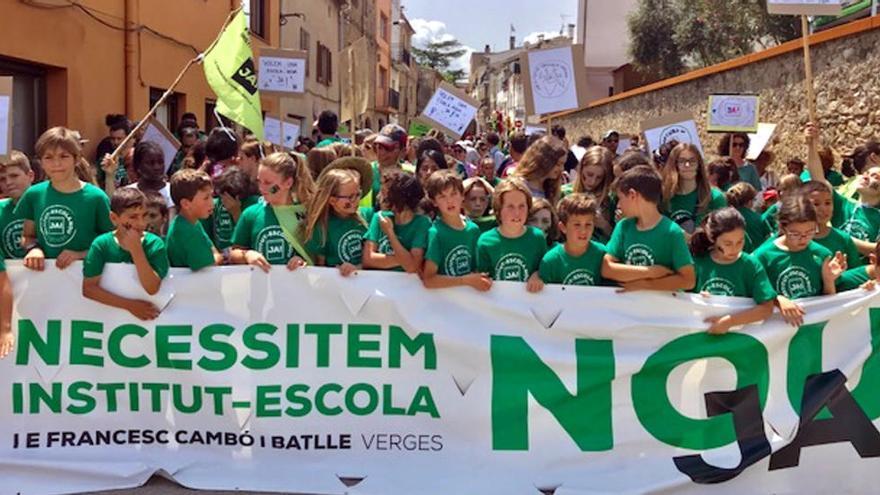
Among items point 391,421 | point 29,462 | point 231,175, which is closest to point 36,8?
point 231,175

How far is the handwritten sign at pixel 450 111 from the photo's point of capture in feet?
28.5

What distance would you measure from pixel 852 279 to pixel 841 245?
232mm

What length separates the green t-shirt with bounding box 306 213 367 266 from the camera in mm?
4621

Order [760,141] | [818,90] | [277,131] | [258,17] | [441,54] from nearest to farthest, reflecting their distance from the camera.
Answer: [760,141]
[277,131]
[818,90]
[258,17]
[441,54]

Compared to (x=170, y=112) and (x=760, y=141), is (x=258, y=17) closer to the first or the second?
(x=170, y=112)

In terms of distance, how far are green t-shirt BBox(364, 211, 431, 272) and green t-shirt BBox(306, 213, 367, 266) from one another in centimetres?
9

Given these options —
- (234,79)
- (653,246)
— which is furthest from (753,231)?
(234,79)

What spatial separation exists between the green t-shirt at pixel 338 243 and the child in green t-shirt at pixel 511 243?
0.65m

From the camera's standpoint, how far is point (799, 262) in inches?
169

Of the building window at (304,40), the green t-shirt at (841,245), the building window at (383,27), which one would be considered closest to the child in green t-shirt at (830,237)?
the green t-shirt at (841,245)

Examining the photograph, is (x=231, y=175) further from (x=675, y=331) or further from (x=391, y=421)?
(x=675, y=331)

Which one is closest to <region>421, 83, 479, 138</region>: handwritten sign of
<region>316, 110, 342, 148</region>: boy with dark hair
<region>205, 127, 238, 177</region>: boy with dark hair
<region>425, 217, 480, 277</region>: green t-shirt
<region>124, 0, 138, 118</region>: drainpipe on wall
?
<region>316, 110, 342, 148</region>: boy with dark hair

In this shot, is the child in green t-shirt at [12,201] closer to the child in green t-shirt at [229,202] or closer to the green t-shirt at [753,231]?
Answer: the child in green t-shirt at [229,202]

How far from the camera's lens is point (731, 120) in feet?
26.6
